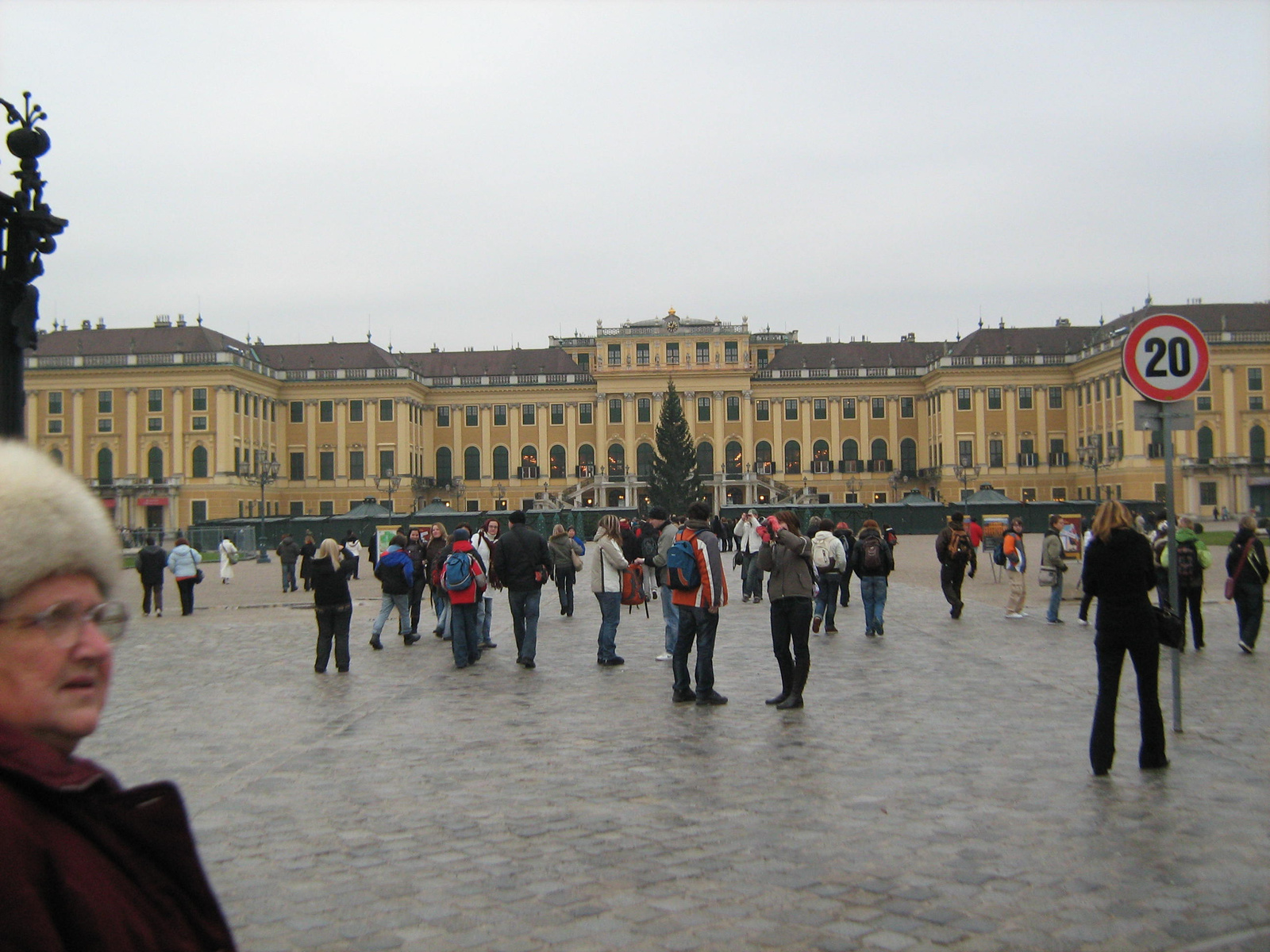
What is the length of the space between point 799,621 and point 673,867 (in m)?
4.64

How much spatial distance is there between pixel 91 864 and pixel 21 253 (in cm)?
487

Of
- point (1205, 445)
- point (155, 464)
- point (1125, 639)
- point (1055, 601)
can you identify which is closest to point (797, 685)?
point (1125, 639)

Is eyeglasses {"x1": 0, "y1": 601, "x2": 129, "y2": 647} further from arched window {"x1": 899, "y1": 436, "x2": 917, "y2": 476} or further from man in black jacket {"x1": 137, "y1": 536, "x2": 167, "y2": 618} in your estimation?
arched window {"x1": 899, "y1": 436, "x2": 917, "y2": 476}

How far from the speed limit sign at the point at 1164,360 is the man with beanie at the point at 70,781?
24.7ft

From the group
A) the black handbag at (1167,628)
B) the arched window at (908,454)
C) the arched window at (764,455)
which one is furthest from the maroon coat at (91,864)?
the arched window at (908,454)

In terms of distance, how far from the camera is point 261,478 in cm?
5759

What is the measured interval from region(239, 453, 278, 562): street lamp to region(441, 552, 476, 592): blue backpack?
119 feet

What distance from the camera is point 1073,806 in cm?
612

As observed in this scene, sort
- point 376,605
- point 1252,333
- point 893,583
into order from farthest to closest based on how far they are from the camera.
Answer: point 1252,333, point 893,583, point 376,605

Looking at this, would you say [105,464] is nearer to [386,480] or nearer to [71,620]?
[386,480]

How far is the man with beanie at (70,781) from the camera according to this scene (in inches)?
55.2

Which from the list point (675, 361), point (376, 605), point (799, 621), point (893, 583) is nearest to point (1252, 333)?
point (675, 361)

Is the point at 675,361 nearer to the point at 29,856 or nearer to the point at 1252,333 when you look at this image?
the point at 1252,333

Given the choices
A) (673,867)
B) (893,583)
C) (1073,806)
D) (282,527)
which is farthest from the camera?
(282,527)
